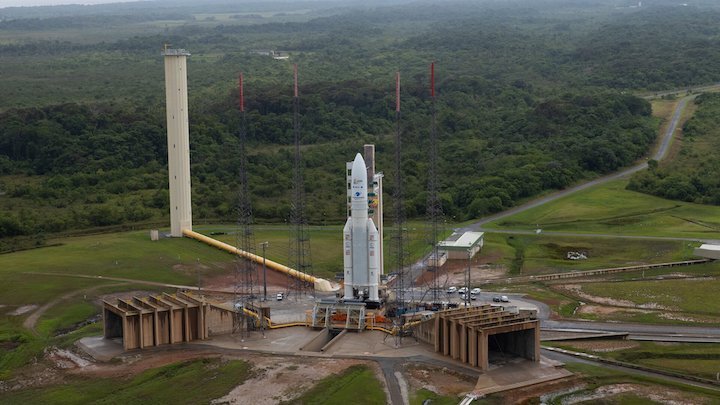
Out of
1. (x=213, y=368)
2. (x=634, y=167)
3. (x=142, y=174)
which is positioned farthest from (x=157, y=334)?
(x=634, y=167)

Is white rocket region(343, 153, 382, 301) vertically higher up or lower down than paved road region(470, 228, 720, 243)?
higher up

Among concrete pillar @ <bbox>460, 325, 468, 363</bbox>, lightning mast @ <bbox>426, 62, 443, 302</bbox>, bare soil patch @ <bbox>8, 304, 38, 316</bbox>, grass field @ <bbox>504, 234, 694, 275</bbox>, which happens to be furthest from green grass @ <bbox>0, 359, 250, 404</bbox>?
grass field @ <bbox>504, 234, 694, 275</bbox>

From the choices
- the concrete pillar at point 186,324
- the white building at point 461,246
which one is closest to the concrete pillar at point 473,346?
the concrete pillar at point 186,324

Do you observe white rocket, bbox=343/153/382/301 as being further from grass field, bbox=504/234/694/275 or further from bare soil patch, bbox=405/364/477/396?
grass field, bbox=504/234/694/275

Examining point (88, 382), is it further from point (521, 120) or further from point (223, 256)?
point (521, 120)

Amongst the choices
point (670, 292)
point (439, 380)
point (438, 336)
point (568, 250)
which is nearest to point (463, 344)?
point (438, 336)
